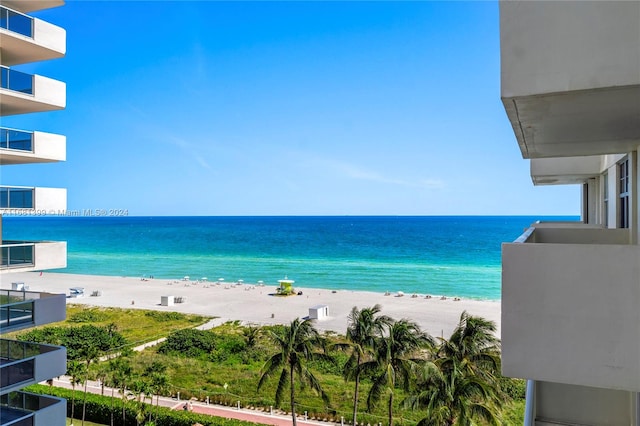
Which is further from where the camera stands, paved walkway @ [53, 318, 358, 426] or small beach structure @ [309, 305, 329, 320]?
small beach structure @ [309, 305, 329, 320]

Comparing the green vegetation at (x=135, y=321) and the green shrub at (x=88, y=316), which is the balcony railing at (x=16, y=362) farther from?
the green shrub at (x=88, y=316)

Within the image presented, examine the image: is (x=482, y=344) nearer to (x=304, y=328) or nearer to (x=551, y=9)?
(x=304, y=328)

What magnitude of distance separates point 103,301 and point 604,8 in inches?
1822

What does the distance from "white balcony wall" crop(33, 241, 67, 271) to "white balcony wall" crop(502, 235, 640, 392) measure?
11.6 metres

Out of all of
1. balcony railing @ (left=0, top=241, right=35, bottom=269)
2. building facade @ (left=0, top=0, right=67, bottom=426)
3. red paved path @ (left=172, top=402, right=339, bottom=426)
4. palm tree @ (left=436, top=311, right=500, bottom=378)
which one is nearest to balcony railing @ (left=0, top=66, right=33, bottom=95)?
building facade @ (left=0, top=0, right=67, bottom=426)

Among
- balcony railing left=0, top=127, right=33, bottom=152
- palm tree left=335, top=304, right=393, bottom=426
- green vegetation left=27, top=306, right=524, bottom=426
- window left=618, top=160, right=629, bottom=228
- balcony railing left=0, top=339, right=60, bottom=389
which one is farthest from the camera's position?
palm tree left=335, top=304, right=393, bottom=426

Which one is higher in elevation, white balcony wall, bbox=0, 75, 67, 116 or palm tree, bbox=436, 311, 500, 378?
white balcony wall, bbox=0, 75, 67, 116

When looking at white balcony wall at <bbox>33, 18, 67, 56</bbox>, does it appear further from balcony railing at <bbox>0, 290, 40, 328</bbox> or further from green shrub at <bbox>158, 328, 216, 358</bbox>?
green shrub at <bbox>158, 328, 216, 358</bbox>

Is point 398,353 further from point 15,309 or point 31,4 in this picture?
point 31,4

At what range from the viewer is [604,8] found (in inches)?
137

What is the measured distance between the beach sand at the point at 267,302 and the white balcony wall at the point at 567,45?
28.9 meters

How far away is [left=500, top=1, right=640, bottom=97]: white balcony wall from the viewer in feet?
11.2

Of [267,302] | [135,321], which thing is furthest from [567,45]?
[267,302]

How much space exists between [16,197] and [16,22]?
4286 mm
